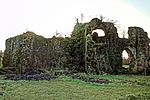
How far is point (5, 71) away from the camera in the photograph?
32.2 m

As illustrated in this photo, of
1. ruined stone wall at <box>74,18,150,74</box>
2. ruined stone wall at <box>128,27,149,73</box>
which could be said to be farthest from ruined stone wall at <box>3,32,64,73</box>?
ruined stone wall at <box>128,27,149,73</box>

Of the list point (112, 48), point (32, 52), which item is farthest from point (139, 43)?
point (32, 52)

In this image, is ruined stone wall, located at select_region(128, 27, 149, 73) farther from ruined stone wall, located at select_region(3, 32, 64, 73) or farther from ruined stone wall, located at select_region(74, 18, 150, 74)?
ruined stone wall, located at select_region(3, 32, 64, 73)

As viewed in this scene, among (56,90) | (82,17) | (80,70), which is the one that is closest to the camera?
(56,90)

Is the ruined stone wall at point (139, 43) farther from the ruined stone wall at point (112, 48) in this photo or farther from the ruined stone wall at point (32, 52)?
the ruined stone wall at point (32, 52)

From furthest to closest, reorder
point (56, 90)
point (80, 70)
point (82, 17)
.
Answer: point (82, 17) < point (80, 70) < point (56, 90)

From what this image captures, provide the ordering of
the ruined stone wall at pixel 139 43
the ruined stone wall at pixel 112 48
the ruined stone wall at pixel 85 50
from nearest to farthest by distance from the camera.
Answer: the ruined stone wall at pixel 85 50 < the ruined stone wall at pixel 112 48 < the ruined stone wall at pixel 139 43

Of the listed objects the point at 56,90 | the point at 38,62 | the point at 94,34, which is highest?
the point at 94,34

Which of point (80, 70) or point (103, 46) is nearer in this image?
point (80, 70)

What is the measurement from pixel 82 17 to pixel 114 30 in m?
4.53

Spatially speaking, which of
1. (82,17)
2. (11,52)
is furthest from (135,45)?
(11,52)

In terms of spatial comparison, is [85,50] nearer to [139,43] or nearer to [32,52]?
[32,52]

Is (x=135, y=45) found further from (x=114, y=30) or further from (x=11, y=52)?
(x=11, y=52)

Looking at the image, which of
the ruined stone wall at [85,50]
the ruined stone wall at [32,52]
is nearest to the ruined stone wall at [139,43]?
the ruined stone wall at [85,50]
